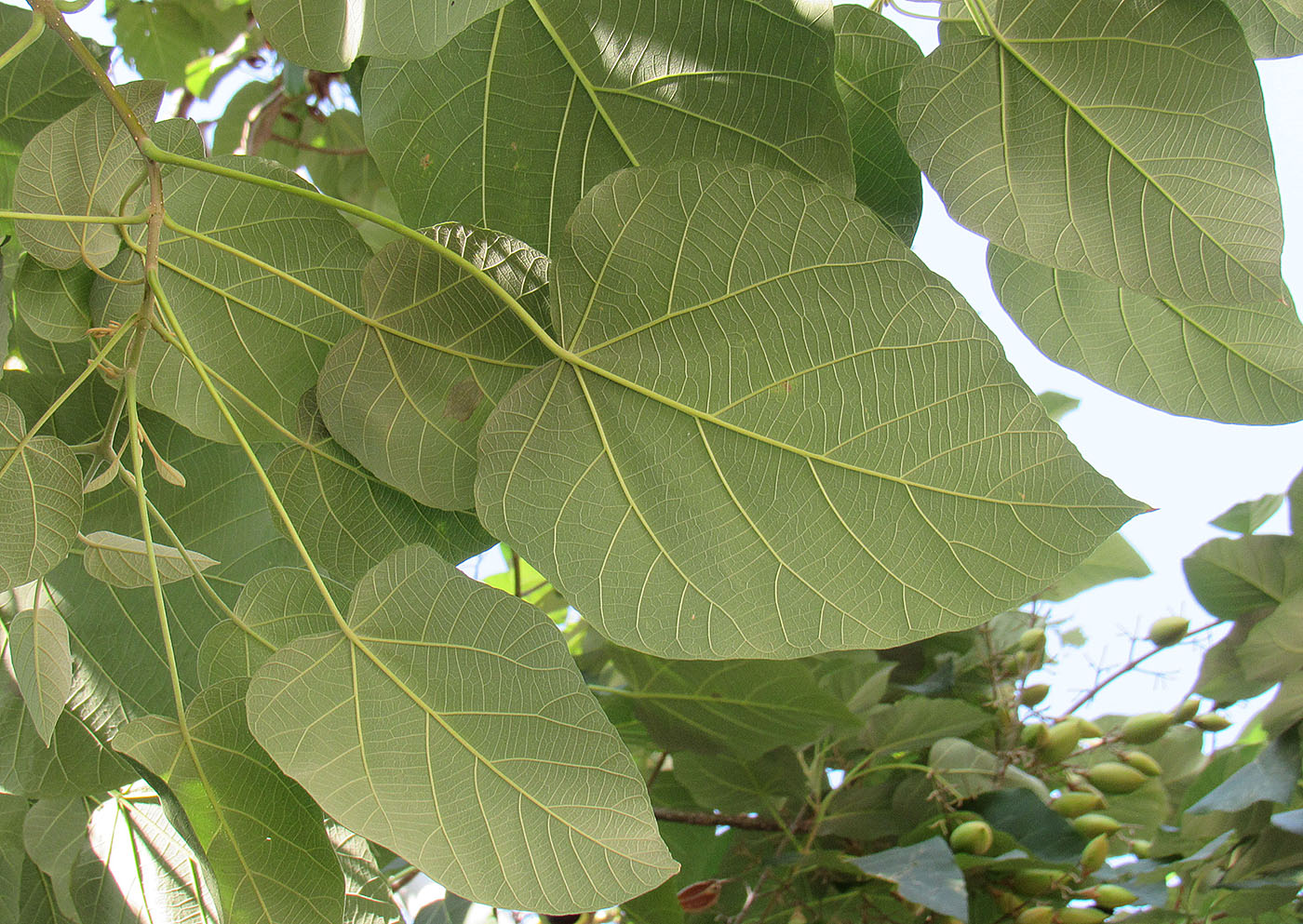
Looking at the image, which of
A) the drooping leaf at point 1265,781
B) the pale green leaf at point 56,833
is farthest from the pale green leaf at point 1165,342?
the pale green leaf at point 56,833

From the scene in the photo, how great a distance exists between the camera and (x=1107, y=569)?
120 cm

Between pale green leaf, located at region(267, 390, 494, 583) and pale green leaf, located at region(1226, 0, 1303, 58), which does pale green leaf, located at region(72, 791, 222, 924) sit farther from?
pale green leaf, located at region(1226, 0, 1303, 58)

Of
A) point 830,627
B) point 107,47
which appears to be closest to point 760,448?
point 830,627

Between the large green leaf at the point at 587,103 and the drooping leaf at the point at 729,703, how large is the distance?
469 millimetres

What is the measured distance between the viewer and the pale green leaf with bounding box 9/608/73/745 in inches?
17.9

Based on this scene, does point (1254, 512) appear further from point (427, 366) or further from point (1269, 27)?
point (427, 366)

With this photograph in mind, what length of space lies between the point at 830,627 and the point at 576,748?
132 millimetres

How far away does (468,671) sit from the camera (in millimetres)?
448

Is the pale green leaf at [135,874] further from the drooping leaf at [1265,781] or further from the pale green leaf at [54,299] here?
the drooping leaf at [1265,781]

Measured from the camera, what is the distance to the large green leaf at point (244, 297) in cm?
52

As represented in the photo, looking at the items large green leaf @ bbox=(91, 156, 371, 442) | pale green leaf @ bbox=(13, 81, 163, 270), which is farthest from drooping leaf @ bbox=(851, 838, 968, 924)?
pale green leaf @ bbox=(13, 81, 163, 270)

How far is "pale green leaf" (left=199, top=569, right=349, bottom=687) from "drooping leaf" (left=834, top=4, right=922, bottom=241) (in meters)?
0.38

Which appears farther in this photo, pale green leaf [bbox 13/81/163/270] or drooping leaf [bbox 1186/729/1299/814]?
drooping leaf [bbox 1186/729/1299/814]

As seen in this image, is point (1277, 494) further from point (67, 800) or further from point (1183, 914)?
point (67, 800)
